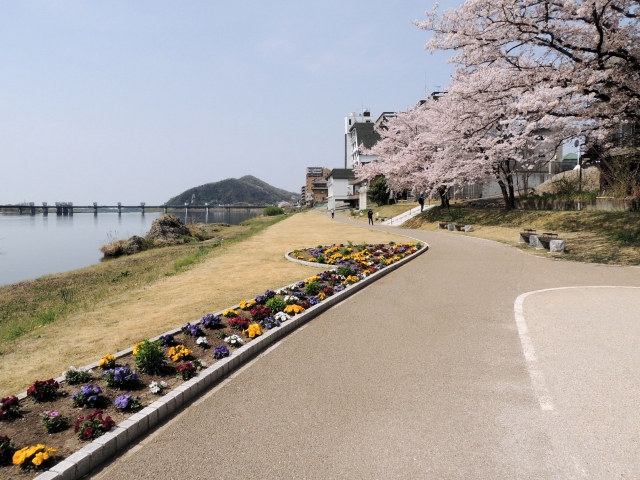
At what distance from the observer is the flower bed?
12.6 feet

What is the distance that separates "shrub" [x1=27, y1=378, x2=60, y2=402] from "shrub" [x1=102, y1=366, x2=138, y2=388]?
0.52 meters

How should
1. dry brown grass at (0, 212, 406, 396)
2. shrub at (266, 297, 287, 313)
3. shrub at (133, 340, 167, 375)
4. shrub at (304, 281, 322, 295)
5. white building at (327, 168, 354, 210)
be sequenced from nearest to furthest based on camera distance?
1. shrub at (133, 340, 167, 375)
2. dry brown grass at (0, 212, 406, 396)
3. shrub at (266, 297, 287, 313)
4. shrub at (304, 281, 322, 295)
5. white building at (327, 168, 354, 210)

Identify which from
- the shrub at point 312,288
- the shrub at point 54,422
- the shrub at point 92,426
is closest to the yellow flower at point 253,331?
the shrub at point 312,288

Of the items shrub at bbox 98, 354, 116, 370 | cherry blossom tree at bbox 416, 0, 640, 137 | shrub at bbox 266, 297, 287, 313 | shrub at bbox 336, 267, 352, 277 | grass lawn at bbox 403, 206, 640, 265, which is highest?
cherry blossom tree at bbox 416, 0, 640, 137

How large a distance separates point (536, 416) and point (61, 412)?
480cm

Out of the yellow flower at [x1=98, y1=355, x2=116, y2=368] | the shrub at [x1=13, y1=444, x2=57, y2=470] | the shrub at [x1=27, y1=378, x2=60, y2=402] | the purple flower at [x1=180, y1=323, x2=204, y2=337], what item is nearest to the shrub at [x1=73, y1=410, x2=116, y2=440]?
the shrub at [x1=13, y1=444, x2=57, y2=470]

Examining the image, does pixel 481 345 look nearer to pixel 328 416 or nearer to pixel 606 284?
pixel 328 416

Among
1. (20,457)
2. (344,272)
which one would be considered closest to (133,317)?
(344,272)

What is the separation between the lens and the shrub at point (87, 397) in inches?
178

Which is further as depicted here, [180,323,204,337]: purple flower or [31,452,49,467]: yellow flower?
[180,323,204,337]: purple flower

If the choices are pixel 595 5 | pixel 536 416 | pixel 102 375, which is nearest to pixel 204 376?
pixel 102 375

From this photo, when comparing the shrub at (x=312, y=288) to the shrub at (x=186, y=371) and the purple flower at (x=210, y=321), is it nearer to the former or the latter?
the purple flower at (x=210, y=321)

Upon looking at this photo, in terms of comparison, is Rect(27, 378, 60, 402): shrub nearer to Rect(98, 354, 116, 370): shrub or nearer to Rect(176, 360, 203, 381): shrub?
Rect(98, 354, 116, 370): shrub

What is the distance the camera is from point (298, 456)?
146 inches
